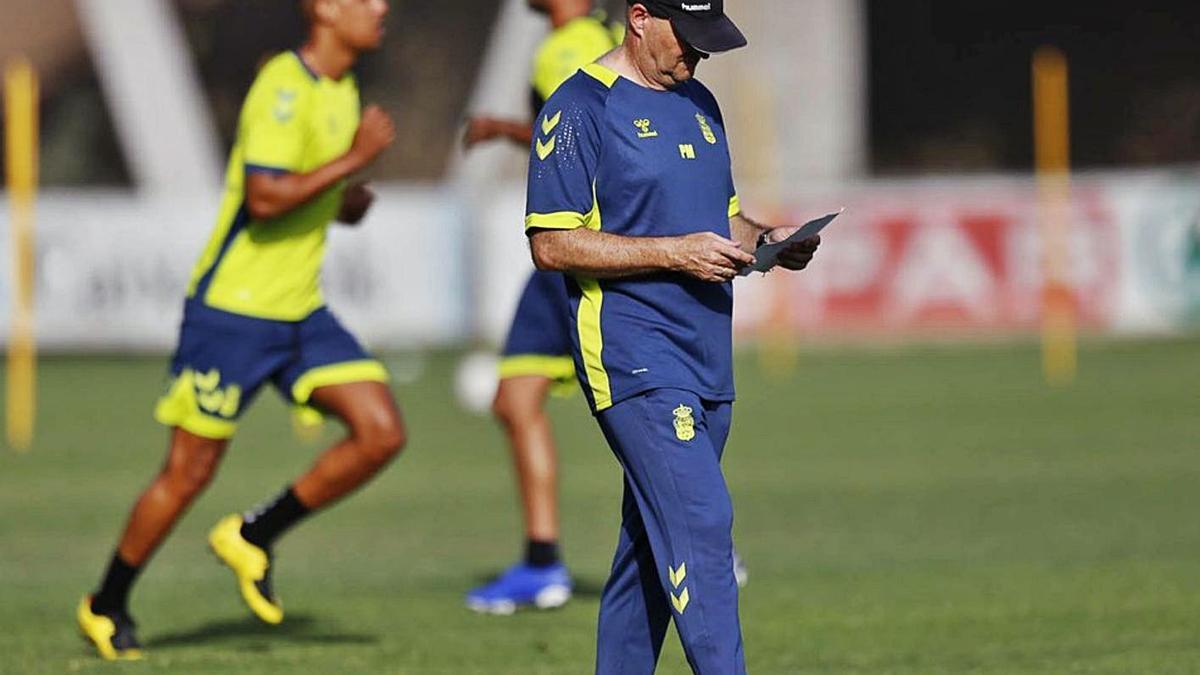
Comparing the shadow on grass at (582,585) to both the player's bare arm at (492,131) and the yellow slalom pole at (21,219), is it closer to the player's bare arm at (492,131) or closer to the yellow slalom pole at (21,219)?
the player's bare arm at (492,131)

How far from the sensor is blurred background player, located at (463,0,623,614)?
9953mm

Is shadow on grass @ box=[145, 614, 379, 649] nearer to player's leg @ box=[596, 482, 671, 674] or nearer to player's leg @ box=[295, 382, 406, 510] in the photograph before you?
player's leg @ box=[295, 382, 406, 510]

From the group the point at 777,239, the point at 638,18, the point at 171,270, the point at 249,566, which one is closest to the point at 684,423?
the point at 777,239

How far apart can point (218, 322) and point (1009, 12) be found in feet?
111

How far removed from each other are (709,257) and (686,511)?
716 mm

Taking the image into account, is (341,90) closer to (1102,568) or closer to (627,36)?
(627,36)

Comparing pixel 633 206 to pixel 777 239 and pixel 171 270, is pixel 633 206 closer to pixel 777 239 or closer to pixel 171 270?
pixel 777 239

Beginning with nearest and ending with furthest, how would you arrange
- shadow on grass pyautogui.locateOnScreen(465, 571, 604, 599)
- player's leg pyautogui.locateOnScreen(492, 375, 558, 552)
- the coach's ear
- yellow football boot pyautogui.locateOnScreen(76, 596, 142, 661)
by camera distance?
the coach's ear, yellow football boot pyautogui.locateOnScreen(76, 596, 142, 661), player's leg pyautogui.locateOnScreen(492, 375, 558, 552), shadow on grass pyautogui.locateOnScreen(465, 571, 604, 599)

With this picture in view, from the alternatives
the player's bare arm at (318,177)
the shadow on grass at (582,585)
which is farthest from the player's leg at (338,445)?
the shadow on grass at (582,585)

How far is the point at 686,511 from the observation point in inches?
254

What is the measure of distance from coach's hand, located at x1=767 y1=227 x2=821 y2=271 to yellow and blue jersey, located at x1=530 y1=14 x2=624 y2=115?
128 inches

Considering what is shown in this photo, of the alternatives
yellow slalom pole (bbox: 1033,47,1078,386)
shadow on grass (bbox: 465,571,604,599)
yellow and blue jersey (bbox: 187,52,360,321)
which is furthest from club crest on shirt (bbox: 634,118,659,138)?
yellow slalom pole (bbox: 1033,47,1078,386)

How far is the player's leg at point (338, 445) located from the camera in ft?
29.3

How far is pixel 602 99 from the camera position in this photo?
654 centimetres
